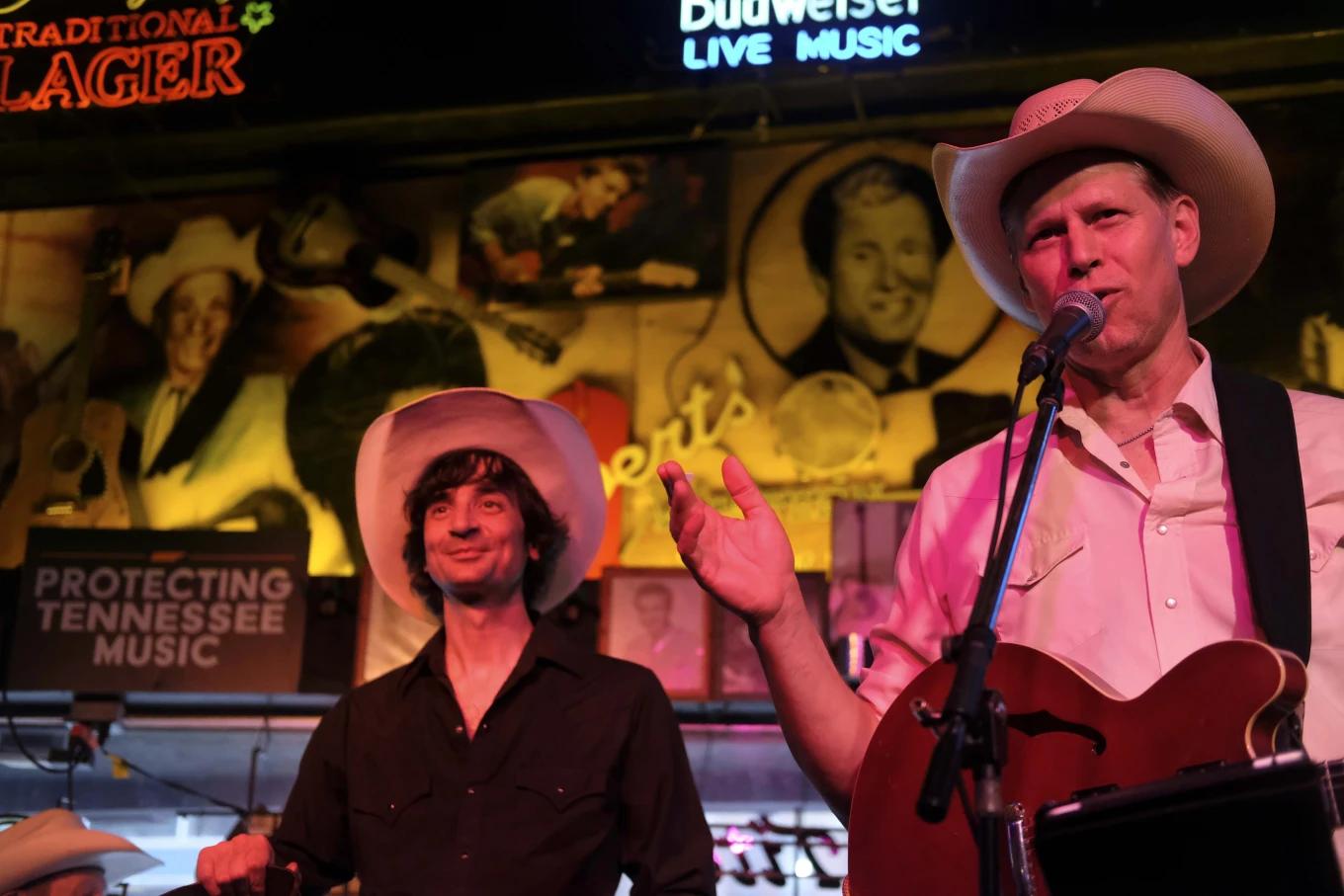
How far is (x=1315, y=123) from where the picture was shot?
677 centimetres

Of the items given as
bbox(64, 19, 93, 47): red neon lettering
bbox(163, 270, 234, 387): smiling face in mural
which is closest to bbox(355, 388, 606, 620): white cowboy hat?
bbox(163, 270, 234, 387): smiling face in mural

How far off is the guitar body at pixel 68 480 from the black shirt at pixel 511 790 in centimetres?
443

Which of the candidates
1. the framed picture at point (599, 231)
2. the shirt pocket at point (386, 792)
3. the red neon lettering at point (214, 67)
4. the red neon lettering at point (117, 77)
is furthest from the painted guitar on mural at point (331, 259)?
the shirt pocket at point (386, 792)

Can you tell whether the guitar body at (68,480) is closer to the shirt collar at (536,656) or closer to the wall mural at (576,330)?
the wall mural at (576,330)

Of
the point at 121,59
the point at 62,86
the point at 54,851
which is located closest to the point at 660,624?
the point at 54,851

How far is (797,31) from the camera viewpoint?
679 centimetres

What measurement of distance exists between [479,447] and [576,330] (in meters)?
3.43

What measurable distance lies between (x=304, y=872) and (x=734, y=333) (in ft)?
13.9

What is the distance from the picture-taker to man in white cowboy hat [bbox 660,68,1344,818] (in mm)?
2211

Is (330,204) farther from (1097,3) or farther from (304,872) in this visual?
(304,872)

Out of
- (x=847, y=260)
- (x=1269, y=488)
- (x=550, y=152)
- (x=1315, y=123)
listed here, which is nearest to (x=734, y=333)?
Answer: (x=847, y=260)

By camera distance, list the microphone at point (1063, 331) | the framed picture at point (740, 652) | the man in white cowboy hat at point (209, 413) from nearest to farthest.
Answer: the microphone at point (1063, 331) → the framed picture at point (740, 652) → the man in white cowboy hat at point (209, 413)

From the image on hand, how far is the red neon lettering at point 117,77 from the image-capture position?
737cm

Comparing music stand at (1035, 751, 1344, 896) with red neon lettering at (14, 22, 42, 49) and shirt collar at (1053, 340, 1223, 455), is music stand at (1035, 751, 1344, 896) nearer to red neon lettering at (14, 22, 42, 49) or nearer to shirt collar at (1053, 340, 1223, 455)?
shirt collar at (1053, 340, 1223, 455)
